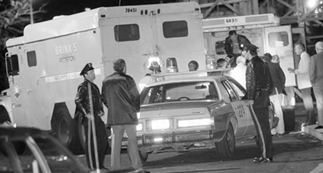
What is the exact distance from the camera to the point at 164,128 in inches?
543

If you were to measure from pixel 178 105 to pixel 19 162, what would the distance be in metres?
8.17

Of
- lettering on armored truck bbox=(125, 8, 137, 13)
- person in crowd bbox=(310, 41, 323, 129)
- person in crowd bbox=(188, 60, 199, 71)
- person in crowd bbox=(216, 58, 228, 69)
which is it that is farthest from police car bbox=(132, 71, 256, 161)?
person in crowd bbox=(216, 58, 228, 69)

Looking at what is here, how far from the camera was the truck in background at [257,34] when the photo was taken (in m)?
25.4

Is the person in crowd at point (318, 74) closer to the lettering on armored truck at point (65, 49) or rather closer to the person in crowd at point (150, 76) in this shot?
the person in crowd at point (150, 76)

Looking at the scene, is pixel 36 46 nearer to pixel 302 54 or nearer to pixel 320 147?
pixel 302 54

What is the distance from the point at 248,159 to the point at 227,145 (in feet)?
1.39

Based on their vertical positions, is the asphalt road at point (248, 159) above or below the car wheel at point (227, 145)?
below

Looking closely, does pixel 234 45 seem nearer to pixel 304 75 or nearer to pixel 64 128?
pixel 304 75

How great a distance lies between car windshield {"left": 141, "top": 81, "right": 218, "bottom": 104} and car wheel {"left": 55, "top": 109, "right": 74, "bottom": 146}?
12.3ft

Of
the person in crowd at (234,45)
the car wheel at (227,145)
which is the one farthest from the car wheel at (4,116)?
the car wheel at (227,145)

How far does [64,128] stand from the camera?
1911cm

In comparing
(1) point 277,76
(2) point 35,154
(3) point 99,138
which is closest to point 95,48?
(1) point 277,76

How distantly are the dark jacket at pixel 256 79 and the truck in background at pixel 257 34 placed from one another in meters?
11.2

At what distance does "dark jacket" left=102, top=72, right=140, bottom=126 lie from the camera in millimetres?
12844
